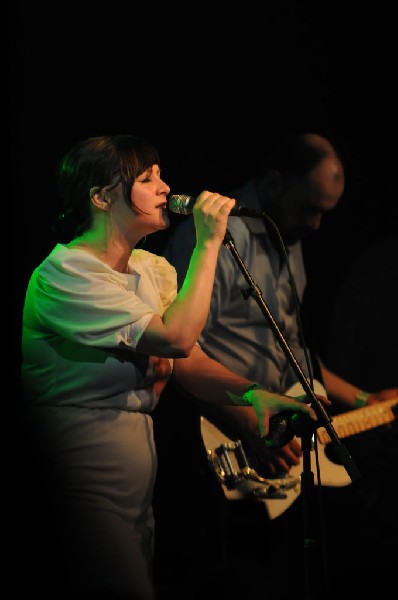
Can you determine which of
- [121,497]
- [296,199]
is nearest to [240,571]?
[121,497]

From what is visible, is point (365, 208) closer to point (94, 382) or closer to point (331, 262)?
point (331, 262)

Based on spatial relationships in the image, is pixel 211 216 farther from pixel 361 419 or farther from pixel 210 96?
pixel 210 96

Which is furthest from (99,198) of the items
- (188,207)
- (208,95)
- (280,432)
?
(208,95)

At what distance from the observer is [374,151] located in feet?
13.5

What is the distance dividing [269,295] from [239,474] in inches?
32.4

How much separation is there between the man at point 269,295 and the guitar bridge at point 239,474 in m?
0.05

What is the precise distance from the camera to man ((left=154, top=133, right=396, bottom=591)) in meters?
3.19

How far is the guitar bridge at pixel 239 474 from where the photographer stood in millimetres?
3088

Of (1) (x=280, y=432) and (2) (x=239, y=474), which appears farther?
(2) (x=239, y=474)

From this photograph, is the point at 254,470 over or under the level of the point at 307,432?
under

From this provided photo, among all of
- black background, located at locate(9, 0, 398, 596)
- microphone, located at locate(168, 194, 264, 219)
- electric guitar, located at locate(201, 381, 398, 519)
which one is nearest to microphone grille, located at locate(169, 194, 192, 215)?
microphone, located at locate(168, 194, 264, 219)

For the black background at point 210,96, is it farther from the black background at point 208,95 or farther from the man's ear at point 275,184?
the man's ear at point 275,184

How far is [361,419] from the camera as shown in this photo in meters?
3.18

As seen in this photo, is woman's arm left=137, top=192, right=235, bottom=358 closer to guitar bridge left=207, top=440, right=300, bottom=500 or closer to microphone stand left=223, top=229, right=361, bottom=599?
microphone stand left=223, top=229, right=361, bottom=599
